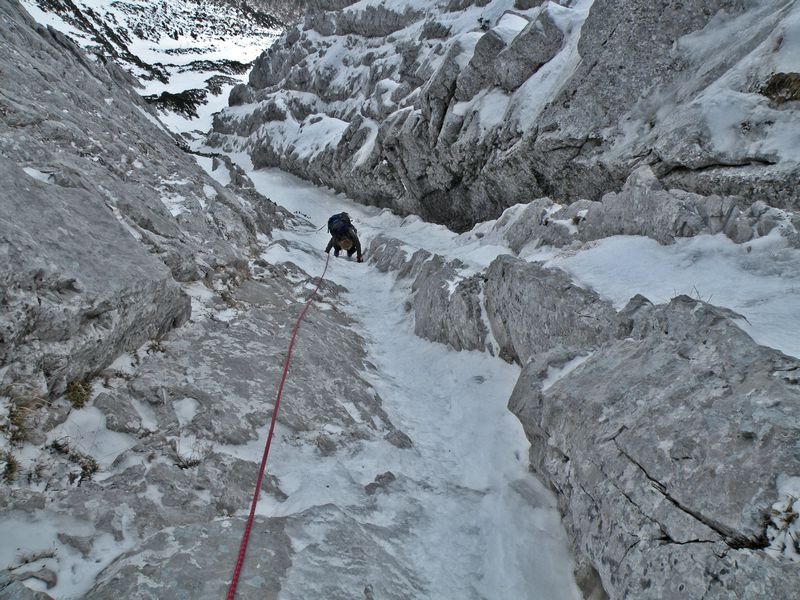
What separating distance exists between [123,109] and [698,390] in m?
22.9

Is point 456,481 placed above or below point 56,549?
below

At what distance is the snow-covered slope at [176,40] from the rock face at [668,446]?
6083 cm

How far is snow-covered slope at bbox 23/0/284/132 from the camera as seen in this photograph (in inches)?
2393

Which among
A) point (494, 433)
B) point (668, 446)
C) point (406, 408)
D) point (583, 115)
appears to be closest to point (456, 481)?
point (494, 433)

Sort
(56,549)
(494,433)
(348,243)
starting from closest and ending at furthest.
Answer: (56,549) → (494,433) → (348,243)

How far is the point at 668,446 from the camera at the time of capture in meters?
3.57

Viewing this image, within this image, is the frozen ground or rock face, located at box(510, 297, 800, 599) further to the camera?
the frozen ground

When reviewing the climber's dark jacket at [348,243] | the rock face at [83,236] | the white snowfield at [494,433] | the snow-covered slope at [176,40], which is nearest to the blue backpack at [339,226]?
the climber's dark jacket at [348,243]

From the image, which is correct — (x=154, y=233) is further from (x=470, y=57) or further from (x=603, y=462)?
(x=470, y=57)

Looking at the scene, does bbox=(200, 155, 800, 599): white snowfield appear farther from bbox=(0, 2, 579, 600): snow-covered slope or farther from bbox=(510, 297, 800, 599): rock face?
bbox=(510, 297, 800, 599): rock face

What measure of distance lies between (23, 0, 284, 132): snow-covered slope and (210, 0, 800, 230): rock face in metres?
42.4

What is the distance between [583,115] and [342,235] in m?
9.67

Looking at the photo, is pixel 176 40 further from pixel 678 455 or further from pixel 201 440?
pixel 678 455

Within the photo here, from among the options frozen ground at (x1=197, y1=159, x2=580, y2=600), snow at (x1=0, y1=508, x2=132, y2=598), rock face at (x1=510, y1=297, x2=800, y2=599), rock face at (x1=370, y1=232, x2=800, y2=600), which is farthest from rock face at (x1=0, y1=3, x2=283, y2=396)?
rock face at (x1=510, y1=297, x2=800, y2=599)
